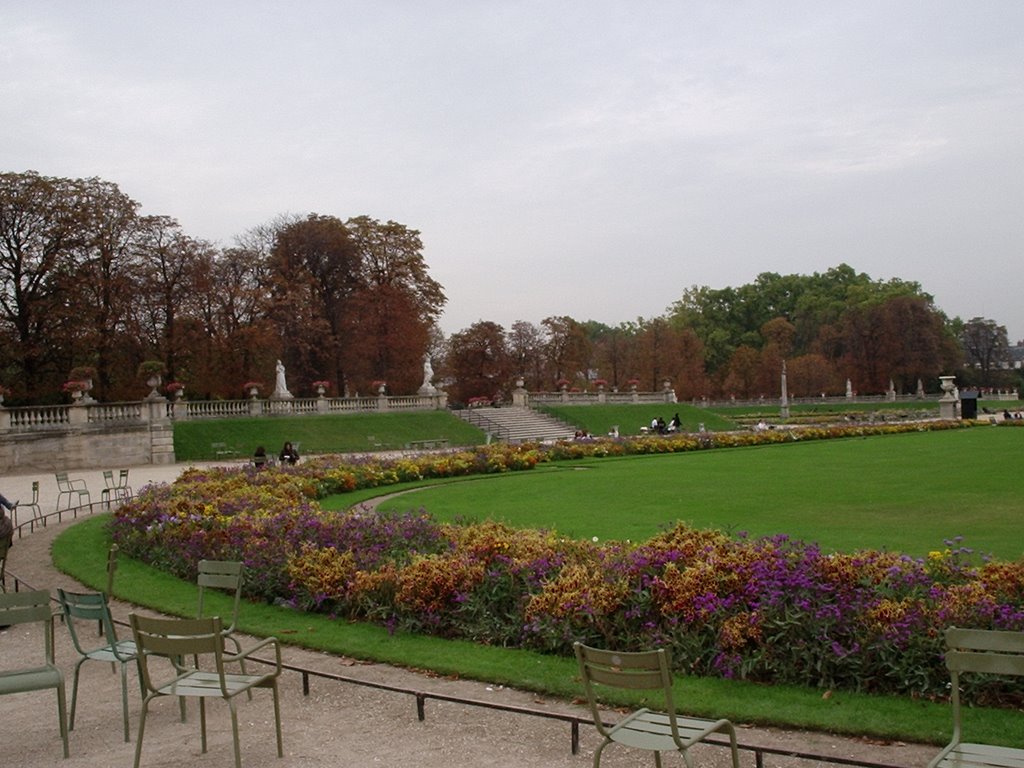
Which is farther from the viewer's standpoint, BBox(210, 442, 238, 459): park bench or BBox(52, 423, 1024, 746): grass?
BBox(210, 442, 238, 459): park bench

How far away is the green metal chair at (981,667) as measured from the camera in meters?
4.70

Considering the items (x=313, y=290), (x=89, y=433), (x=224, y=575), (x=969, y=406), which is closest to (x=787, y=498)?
(x=224, y=575)

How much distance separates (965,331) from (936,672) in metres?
127

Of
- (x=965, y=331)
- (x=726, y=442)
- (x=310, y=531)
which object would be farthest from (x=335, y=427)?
(x=965, y=331)

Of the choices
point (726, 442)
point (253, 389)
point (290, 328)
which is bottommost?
point (726, 442)

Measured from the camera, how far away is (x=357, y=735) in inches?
266

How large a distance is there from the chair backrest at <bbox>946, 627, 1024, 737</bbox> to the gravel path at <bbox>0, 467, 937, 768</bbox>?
111cm

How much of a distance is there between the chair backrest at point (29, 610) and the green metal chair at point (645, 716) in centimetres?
410

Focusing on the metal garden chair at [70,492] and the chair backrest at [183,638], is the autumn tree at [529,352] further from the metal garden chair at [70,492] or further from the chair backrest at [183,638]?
the chair backrest at [183,638]

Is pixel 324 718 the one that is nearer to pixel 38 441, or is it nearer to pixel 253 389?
pixel 38 441

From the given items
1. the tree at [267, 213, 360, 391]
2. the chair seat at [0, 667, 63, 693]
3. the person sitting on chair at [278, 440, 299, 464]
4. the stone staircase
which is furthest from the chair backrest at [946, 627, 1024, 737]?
the tree at [267, 213, 360, 391]

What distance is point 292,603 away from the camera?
1096cm

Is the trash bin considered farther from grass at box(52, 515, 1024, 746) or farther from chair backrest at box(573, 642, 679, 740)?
chair backrest at box(573, 642, 679, 740)

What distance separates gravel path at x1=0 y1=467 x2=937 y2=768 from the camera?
6.17m
